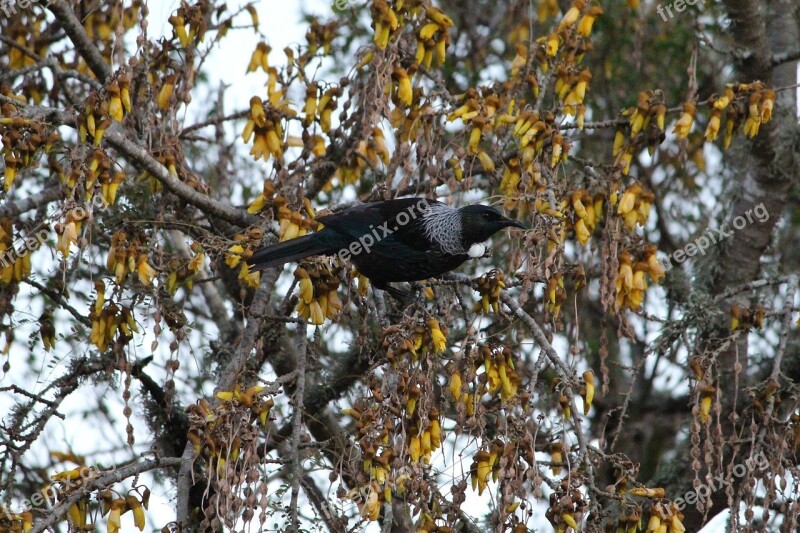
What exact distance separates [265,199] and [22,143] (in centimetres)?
86

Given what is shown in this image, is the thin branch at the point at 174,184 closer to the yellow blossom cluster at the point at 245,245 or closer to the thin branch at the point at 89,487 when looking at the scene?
the yellow blossom cluster at the point at 245,245

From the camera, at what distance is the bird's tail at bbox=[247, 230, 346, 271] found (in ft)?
11.9

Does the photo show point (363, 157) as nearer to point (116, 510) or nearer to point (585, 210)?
point (585, 210)

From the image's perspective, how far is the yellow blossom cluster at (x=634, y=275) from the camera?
128 inches

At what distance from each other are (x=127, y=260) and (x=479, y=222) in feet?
4.90

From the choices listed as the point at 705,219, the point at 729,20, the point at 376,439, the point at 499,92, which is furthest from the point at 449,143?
the point at 705,219

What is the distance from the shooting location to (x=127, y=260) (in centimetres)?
331

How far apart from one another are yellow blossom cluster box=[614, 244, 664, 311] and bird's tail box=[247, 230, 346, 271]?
1148mm

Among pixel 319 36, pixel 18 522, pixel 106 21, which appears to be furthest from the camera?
pixel 106 21

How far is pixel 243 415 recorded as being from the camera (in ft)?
9.04

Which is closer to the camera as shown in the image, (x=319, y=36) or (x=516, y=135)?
(x=516, y=135)

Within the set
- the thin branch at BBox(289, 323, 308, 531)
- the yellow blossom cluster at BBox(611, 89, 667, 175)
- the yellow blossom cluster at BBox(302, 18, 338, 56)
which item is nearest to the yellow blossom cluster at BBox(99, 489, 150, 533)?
the thin branch at BBox(289, 323, 308, 531)

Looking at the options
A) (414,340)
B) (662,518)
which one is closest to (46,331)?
(414,340)

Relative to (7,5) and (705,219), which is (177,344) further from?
(705,219)
